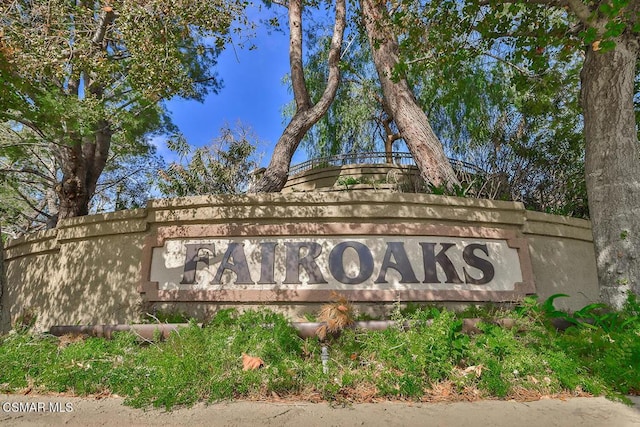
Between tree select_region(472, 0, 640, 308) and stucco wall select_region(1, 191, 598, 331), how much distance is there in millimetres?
1229

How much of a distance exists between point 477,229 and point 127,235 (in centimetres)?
619

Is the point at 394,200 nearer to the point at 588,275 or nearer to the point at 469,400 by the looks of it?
the point at 469,400

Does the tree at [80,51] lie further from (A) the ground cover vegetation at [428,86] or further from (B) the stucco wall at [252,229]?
(B) the stucco wall at [252,229]

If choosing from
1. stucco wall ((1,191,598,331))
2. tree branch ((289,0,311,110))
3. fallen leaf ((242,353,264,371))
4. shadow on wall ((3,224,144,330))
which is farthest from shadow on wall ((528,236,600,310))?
shadow on wall ((3,224,144,330))

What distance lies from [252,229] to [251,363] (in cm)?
262

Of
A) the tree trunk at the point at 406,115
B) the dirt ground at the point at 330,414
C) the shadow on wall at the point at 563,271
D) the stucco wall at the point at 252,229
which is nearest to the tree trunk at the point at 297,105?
the tree trunk at the point at 406,115

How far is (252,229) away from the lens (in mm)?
6059

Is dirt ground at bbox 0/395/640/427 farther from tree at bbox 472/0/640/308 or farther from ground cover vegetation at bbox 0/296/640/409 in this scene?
tree at bbox 472/0/640/308

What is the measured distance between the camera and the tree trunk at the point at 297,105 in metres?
8.86

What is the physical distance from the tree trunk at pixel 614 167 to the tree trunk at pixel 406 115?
9.76 feet

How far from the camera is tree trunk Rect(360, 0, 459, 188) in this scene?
858 cm

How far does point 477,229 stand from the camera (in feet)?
20.6

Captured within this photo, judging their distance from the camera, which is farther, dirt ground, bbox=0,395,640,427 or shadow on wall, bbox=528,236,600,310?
shadow on wall, bbox=528,236,600,310

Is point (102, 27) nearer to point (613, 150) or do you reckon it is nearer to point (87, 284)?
point (87, 284)
